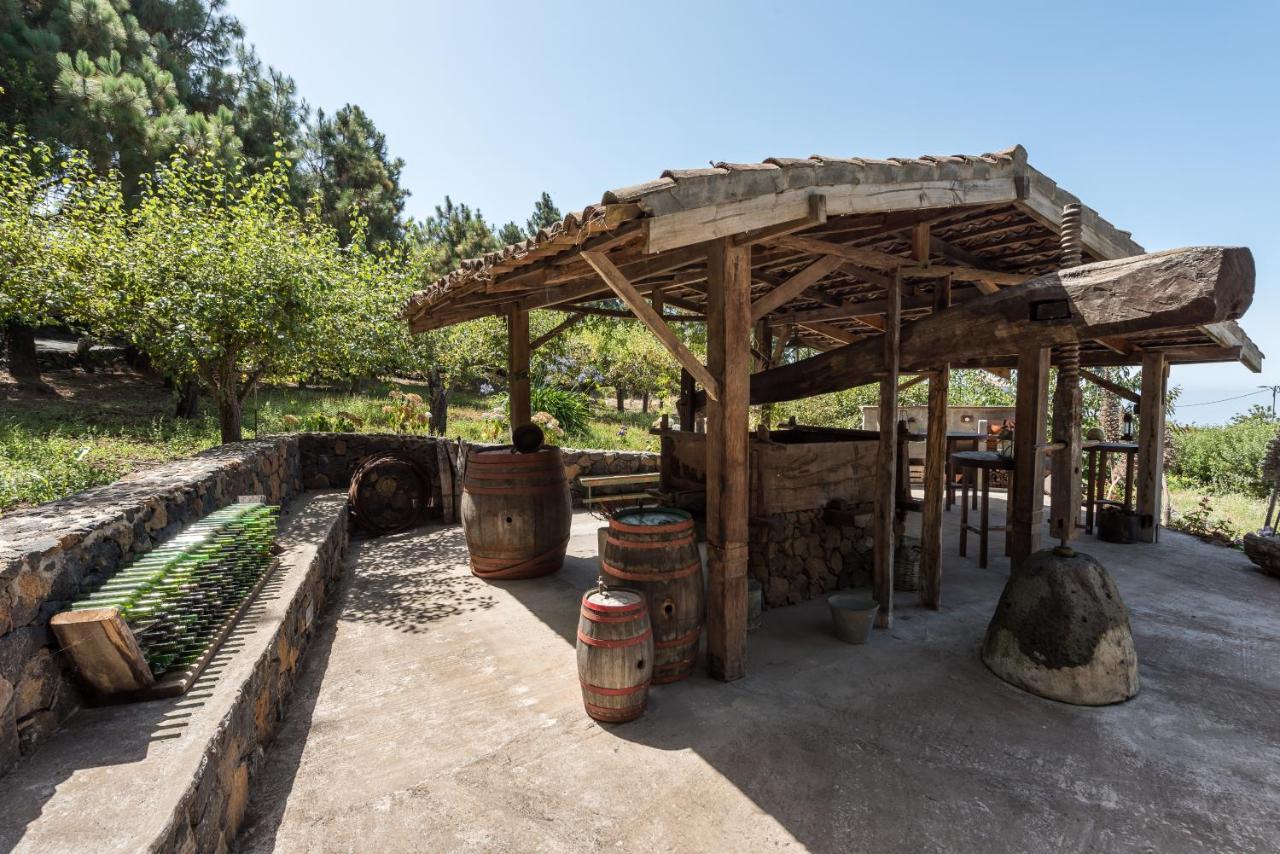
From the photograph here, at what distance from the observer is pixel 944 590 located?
5.19 meters

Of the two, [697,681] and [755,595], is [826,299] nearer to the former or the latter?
[755,595]

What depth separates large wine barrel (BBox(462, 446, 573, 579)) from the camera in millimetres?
5020

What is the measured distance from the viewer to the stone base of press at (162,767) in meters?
1.62

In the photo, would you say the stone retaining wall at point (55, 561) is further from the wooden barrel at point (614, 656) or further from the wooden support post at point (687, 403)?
the wooden support post at point (687, 403)

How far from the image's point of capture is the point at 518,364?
20.5 feet

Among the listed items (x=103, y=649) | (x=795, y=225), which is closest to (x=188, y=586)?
(x=103, y=649)

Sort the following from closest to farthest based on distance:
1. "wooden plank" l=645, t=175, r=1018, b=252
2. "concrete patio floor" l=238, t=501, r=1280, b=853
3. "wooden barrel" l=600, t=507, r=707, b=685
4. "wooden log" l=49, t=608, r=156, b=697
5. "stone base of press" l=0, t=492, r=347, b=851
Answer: "stone base of press" l=0, t=492, r=347, b=851
"wooden log" l=49, t=608, r=156, b=697
"concrete patio floor" l=238, t=501, r=1280, b=853
"wooden plank" l=645, t=175, r=1018, b=252
"wooden barrel" l=600, t=507, r=707, b=685

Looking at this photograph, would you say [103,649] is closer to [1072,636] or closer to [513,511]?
[513,511]

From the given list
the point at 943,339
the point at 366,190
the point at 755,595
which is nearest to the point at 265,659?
the point at 755,595

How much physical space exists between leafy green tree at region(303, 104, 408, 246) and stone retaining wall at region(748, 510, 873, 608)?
54.3 feet

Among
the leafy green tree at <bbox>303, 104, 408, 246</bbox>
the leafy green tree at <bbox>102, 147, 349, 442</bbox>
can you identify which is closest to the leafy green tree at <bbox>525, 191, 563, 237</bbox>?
the leafy green tree at <bbox>303, 104, 408, 246</bbox>

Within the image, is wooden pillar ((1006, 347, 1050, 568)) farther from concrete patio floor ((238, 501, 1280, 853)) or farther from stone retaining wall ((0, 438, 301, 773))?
stone retaining wall ((0, 438, 301, 773))

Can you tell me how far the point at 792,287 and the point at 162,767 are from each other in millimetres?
3912

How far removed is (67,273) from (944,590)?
30.5 ft
